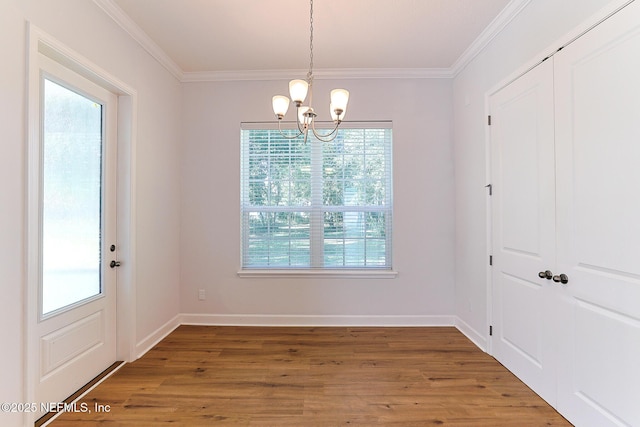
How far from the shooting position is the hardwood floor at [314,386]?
6.29 ft

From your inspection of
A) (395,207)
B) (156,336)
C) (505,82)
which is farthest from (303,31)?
(156,336)

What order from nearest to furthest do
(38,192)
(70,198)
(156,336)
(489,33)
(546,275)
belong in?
(38,192) < (546,275) < (70,198) < (489,33) < (156,336)

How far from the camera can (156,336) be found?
300cm

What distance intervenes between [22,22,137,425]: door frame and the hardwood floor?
0.41 metres

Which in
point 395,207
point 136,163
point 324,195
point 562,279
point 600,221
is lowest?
point 562,279

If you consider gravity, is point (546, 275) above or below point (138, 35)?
below

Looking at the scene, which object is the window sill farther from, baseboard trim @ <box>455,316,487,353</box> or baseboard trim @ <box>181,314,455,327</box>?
baseboard trim @ <box>455,316,487,353</box>

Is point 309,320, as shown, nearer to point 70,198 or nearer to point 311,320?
point 311,320

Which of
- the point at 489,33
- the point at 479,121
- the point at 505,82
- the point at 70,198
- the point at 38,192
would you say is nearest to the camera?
the point at 38,192

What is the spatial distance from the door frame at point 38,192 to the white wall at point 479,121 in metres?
3.15

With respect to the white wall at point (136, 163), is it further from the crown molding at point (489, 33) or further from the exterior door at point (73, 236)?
the crown molding at point (489, 33)

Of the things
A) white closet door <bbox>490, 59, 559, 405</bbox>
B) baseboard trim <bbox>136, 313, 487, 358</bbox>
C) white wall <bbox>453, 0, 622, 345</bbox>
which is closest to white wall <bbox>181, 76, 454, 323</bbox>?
baseboard trim <bbox>136, 313, 487, 358</bbox>

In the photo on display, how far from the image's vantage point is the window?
3518 mm

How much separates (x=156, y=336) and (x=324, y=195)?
227 cm
